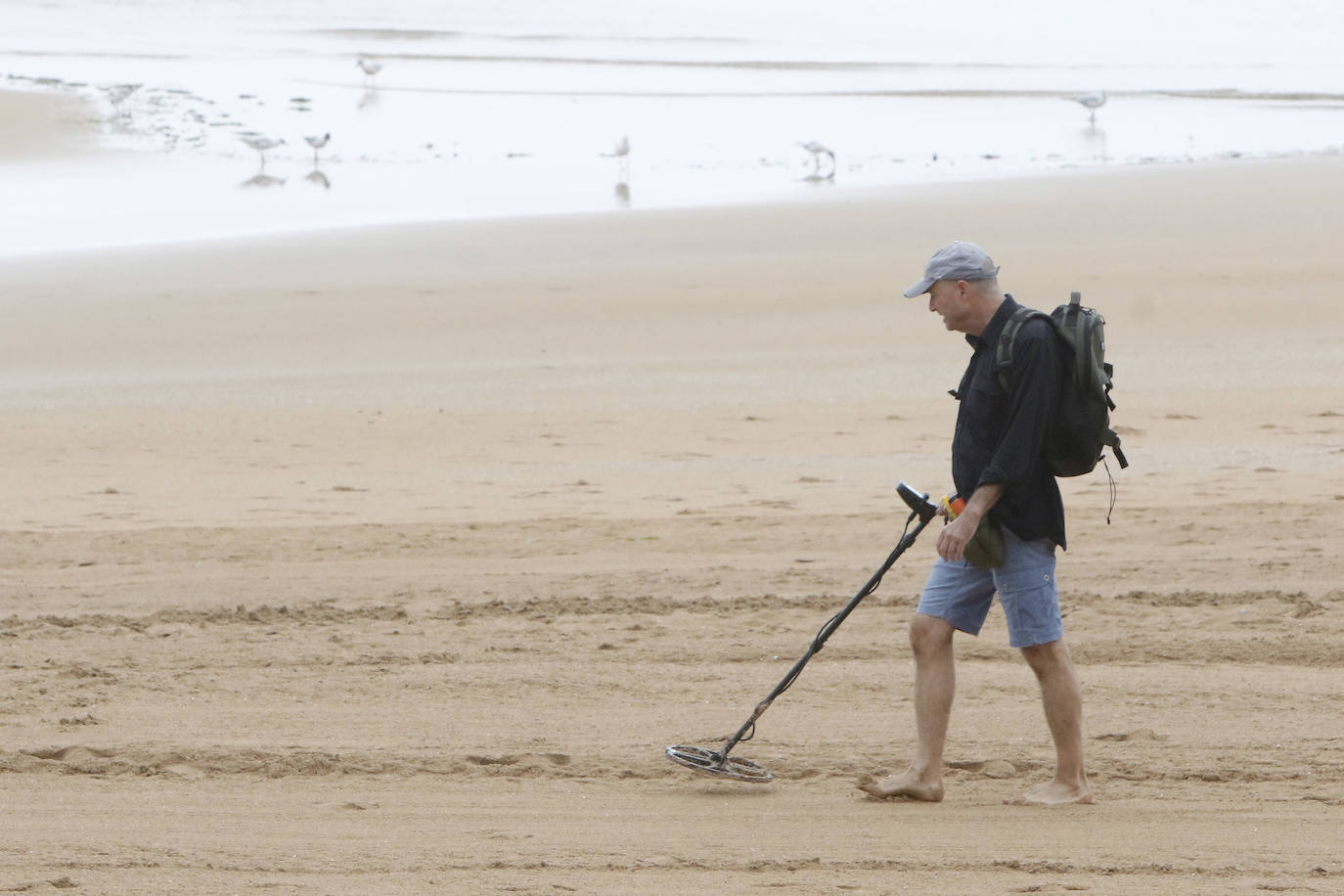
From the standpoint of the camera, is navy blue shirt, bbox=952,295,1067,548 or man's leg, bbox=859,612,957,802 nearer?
navy blue shirt, bbox=952,295,1067,548

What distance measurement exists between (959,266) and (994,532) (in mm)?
740

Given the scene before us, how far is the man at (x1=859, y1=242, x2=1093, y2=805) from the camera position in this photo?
14.3ft

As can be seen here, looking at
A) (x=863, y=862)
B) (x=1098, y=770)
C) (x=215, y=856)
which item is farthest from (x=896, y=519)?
(x=215, y=856)

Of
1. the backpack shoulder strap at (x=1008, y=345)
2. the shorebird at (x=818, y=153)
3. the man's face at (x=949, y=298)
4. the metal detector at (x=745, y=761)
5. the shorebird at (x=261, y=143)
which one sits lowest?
the metal detector at (x=745, y=761)

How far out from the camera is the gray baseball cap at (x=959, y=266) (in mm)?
→ 4480

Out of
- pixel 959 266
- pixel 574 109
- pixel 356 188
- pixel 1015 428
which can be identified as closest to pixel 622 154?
pixel 356 188

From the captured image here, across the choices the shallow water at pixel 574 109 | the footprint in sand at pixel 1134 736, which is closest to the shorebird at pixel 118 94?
the shallow water at pixel 574 109

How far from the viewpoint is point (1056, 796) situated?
473 centimetres

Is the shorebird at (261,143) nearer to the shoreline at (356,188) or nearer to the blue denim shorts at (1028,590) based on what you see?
the shoreline at (356,188)

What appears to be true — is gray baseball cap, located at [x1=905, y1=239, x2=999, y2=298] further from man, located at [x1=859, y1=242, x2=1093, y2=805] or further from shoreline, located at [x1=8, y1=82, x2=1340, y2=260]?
shoreline, located at [x1=8, y1=82, x2=1340, y2=260]

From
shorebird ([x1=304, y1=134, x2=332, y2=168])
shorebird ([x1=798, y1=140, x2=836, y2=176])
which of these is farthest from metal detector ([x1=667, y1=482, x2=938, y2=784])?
shorebird ([x1=304, y1=134, x2=332, y2=168])

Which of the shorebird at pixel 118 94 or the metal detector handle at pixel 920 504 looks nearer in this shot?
the metal detector handle at pixel 920 504

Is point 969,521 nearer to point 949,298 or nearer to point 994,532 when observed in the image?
point 994,532

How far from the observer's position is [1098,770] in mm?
5023
